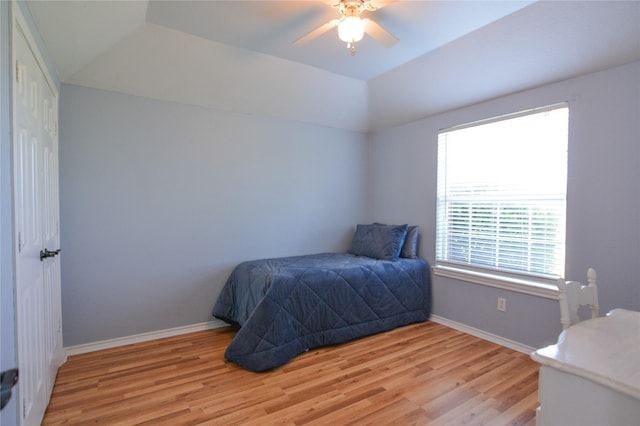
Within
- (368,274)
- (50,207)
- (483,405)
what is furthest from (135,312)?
(483,405)

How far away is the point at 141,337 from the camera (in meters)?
2.85

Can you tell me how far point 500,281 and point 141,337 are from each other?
3230 millimetres

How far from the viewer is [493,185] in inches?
117

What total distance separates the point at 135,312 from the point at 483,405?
2.79 meters

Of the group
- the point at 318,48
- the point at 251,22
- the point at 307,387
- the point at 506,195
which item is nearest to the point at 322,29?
the point at 251,22

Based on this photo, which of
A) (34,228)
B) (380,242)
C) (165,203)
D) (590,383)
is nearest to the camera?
(590,383)

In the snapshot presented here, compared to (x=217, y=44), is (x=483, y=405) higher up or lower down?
lower down

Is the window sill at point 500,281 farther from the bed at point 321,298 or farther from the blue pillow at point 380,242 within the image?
the blue pillow at point 380,242

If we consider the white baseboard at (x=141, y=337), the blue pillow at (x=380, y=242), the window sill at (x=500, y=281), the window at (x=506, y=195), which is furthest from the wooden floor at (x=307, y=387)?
the blue pillow at (x=380, y=242)

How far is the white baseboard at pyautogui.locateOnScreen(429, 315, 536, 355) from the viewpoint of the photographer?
2.70 metres

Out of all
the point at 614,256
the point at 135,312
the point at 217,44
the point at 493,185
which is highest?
the point at 217,44

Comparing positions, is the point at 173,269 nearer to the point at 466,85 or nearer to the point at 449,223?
the point at 449,223

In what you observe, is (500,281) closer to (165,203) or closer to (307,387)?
(307,387)

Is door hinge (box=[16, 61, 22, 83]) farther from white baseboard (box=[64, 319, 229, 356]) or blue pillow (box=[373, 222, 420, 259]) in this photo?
blue pillow (box=[373, 222, 420, 259])
